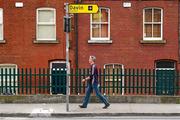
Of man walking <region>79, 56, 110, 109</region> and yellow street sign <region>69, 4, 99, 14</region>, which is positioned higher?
yellow street sign <region>69, 4, 99, 14</region>

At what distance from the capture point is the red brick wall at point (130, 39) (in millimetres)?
29000

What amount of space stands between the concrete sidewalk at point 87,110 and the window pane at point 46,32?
1162cm

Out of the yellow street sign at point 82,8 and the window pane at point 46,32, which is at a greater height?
the yellow street sign at point 82,8

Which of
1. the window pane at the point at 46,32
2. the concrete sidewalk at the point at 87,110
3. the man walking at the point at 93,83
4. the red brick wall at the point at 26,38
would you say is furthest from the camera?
the window pane at the point at 46,32

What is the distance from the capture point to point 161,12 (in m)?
29.2

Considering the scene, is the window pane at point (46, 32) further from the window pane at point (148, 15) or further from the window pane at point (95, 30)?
the window pane at point (148, 15)

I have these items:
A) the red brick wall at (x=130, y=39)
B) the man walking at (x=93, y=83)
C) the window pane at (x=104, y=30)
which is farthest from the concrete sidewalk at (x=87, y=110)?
the window pane at (x=104, y=30)

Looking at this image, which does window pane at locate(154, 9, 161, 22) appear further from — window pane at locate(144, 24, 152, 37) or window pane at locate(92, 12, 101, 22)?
window pane at locate(92, 12, 101, 22)

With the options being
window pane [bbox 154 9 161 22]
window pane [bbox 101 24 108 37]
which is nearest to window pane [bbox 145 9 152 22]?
window pane [bbox 154 9 161 22]

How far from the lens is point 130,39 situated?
29.1 meters

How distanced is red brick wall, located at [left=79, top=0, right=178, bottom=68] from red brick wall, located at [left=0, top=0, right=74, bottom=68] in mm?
1376

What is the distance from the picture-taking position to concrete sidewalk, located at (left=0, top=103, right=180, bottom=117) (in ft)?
52.0

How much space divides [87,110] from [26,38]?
530 inches

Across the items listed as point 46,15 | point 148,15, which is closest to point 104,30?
point 148,15
